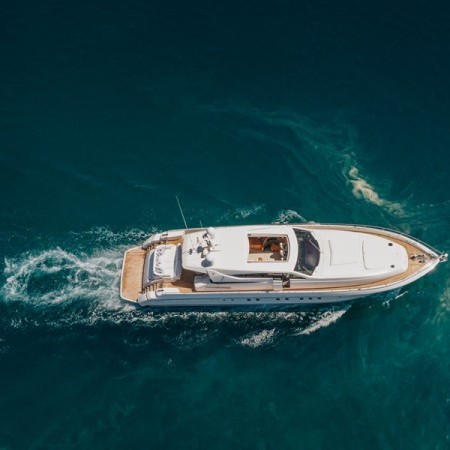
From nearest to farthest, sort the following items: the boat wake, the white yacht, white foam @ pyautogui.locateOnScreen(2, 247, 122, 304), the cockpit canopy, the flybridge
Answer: the flybridge, the white yacht, the boat wake, the cockpit canopy, white foam @ pyautogui.locateOnScreen(2, 247, 122, 304)

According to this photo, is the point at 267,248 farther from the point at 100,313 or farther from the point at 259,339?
the point at 100,313

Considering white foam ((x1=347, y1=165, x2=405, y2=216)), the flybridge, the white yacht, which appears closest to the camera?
the flybridge

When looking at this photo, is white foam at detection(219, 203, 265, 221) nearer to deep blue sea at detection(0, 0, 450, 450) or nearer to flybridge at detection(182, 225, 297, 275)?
deep blue sea at detection(0, 0, 450, 450)

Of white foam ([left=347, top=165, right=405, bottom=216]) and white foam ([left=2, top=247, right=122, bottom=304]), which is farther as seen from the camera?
white foam ([left=347, top=165, right=405, bottom=216])

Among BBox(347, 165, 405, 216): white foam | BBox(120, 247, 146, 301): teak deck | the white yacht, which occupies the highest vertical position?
BBox(347, 165, 405, 216): white foam

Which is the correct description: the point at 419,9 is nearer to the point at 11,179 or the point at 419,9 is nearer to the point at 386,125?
the point at 386,125

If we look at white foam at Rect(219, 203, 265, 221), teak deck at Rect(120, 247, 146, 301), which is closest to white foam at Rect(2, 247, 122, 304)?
teak deck at Rect(120, 247, 146, 301)

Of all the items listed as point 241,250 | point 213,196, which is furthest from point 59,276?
point 241,250
